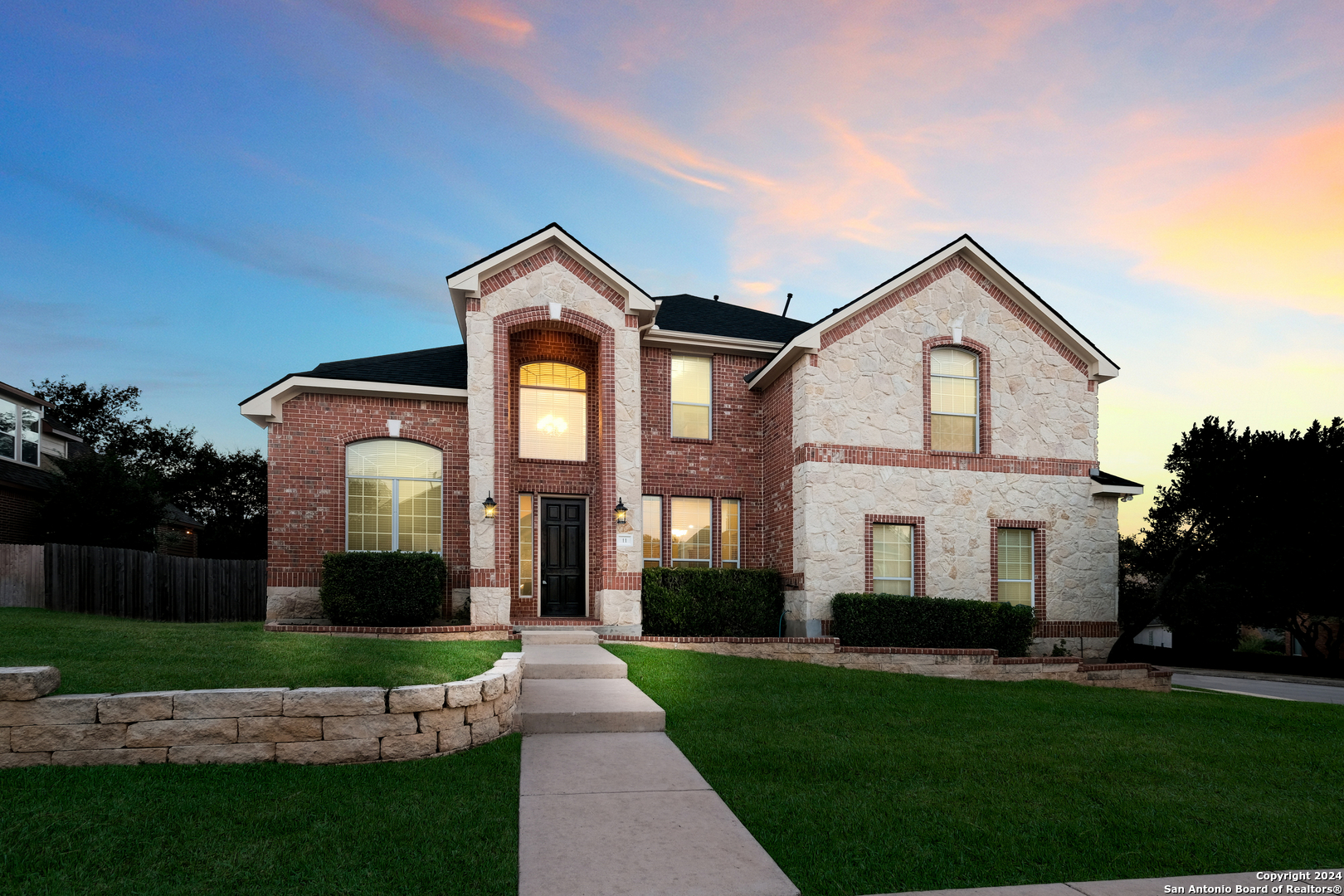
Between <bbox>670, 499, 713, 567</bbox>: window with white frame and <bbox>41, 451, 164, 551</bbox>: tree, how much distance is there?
16.5 m

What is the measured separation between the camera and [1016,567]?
50.8 ft

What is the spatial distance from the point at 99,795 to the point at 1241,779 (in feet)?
26.9

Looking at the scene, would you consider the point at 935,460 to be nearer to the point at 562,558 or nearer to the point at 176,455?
the point at 562,558

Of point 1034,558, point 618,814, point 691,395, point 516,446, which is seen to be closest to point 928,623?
point 1034,558

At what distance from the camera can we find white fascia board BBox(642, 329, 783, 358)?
1552 cm

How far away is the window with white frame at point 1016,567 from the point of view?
15.4m

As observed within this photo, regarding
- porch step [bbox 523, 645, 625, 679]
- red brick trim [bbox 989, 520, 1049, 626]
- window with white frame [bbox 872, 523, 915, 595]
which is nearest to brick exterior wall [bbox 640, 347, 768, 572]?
window with white frame [bbox 872, 523, 915, 595]

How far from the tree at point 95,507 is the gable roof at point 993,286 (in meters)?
18.3

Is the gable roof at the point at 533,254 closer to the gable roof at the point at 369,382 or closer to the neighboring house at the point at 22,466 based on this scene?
the gable roof at the point at 369,382

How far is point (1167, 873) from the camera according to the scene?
3898 millimetres

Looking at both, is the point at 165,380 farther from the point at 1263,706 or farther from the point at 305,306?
the point at 1263,706

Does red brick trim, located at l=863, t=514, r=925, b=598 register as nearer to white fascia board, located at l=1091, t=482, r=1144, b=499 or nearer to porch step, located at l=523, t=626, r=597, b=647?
white fascia board, located at l=1091, t=482, r=1144, b=499

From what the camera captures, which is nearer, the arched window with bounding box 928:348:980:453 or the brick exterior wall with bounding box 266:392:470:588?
the brick exterior wall with bounding box 266:392:470:588

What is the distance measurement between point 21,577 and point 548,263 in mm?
14671
